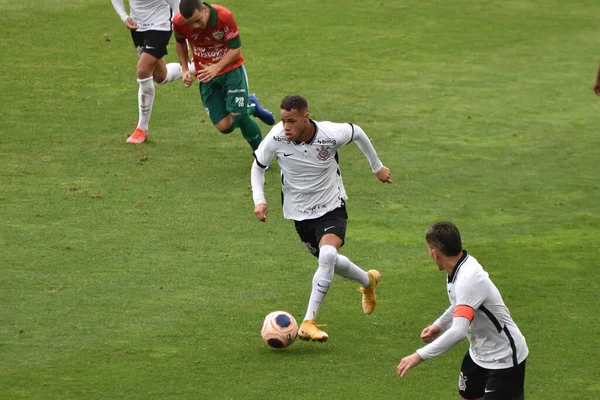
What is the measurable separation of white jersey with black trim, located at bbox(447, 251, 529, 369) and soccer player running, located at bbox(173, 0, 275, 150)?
639 cm

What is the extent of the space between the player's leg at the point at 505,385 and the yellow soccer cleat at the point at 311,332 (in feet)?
6.96

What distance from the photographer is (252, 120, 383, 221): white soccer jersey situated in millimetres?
9164

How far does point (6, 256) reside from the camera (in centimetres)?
1050

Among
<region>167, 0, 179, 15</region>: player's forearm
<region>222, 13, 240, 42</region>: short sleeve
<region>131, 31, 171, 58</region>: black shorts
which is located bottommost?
<region>131, 31, 171, 58</region>: black shorts

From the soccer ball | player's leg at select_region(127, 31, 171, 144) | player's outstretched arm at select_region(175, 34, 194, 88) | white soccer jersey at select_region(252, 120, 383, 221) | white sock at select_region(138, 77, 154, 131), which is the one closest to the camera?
the soccer ball

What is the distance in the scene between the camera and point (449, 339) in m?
6.44

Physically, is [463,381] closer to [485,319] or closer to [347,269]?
[485,319]

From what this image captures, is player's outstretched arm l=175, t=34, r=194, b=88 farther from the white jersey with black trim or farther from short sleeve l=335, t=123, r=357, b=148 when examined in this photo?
the white jersey with black trim

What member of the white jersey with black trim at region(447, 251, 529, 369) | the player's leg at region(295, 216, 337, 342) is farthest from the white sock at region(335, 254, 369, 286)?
the white jersey with black trim at region(447, 251, 529, 369)

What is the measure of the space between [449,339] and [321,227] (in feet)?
9.45

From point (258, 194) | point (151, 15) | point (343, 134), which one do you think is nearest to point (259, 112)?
point (151, 15)

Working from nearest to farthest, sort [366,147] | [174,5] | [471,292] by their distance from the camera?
[471,292], [366,147], [174,5]

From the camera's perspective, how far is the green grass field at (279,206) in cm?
842

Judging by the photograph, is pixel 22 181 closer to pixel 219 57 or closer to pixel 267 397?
pixel 219 57
